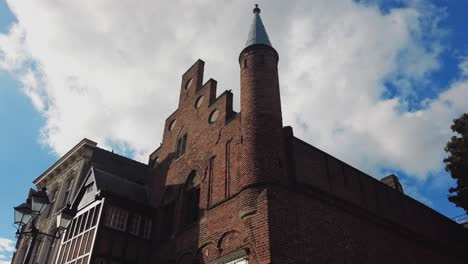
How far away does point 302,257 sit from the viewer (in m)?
12.4

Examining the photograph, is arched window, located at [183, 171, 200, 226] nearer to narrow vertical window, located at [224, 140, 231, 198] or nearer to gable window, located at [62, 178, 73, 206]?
narrow vertical window, located at [224, 140, 231, 198]

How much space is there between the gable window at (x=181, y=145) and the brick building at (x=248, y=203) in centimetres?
7

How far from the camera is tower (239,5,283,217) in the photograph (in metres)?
13.5

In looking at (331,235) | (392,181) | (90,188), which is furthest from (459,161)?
(90,188)

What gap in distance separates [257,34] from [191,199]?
307 inches

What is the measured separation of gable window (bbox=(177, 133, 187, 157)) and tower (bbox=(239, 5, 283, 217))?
5.14 metres

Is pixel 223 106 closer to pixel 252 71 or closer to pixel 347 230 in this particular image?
pixel 252 71

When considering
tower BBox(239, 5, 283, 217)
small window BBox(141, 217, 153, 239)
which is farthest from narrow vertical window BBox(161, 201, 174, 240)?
tower BBox(239, 5, 283, 217)

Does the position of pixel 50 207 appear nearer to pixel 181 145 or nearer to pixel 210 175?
pixel 181 145

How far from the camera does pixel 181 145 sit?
65.9ft

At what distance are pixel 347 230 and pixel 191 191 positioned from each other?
6.87 meters

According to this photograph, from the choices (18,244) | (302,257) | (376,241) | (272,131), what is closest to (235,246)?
(302,257)

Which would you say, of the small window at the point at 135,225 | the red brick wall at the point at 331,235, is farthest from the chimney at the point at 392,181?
the small window at the point at 135,225

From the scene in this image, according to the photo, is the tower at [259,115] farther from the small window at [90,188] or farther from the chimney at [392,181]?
the chimney at [392,181]
